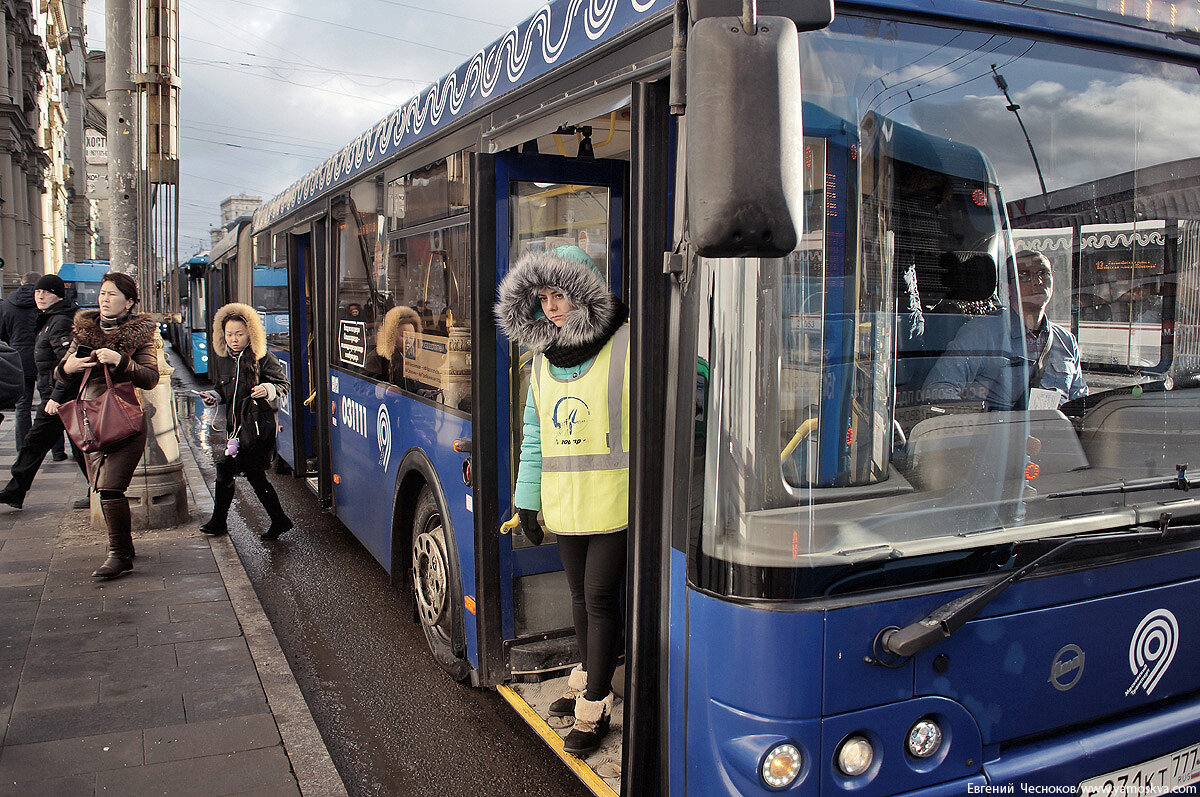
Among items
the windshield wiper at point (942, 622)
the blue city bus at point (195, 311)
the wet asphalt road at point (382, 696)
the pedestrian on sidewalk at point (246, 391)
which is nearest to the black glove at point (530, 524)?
the wet asphalt road at point (382, 696)

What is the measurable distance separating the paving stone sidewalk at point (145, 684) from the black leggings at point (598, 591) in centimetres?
111

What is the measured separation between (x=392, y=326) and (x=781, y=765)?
143 inches

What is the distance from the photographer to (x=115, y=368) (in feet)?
18.6

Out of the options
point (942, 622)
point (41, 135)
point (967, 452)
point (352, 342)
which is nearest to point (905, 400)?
point (967, 452)

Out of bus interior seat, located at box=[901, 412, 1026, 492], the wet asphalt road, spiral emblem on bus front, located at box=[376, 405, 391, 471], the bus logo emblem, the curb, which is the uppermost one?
bus interior seat, located at box=[901, 412, 1026, 492]

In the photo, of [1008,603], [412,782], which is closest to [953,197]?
[1008,603]

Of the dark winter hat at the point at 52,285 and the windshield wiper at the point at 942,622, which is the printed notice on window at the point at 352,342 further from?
the windshield wiper at the point at 942,622

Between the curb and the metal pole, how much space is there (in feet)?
9.47

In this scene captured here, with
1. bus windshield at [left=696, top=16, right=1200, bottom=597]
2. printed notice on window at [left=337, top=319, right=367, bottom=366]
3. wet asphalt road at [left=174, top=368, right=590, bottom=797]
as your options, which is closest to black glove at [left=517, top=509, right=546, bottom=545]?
wet asphalt road at [left=174, top=368, right=590, bottom=797]

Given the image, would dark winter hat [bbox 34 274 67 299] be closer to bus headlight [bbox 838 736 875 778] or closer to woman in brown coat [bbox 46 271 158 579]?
woman in brown coat [bbox 46 271 158 579]

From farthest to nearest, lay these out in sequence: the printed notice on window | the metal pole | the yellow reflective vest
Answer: the metal pole, the printed notice on window, the yellow reflective vest

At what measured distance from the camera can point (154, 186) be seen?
816 cm

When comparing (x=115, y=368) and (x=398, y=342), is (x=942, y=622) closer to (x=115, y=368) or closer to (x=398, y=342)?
(x=398, y=342)

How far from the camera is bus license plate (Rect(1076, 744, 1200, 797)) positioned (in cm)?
234
